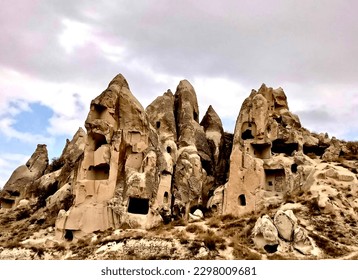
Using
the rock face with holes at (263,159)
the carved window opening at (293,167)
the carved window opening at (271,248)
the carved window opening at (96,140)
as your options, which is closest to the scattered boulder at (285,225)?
the carved window opening at (271,248)

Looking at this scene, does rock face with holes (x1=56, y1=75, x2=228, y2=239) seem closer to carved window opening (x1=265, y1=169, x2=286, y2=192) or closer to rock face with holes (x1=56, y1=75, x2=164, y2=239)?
rock face with holes (x1=56, y1=75, x2=164, y2=239)

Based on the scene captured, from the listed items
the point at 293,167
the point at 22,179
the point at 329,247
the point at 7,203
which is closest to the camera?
the point at 329,247

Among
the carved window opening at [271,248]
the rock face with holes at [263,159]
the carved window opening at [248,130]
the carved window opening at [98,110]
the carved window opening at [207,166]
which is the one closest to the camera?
the carved window opening at [271,248]

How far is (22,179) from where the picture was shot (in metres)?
33.9

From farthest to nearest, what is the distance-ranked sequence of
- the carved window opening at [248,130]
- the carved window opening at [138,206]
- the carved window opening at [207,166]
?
1. the carved window opening at [207,166]
2. the carved window opening at [248,130]
3. the carved window opening at [138,206]

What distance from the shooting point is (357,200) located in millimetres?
22047

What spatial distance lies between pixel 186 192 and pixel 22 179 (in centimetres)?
1515

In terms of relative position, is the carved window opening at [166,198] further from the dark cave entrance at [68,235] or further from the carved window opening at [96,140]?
the dark cave entrance at [68,235]

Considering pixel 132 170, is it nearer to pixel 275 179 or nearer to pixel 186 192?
pixel 186 192

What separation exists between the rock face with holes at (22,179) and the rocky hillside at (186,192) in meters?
0.15

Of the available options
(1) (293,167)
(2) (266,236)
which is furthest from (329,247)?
(1) (293,167)

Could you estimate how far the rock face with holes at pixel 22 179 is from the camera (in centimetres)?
3294

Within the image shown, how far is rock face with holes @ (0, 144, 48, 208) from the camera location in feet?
108

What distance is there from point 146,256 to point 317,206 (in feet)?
31.1
